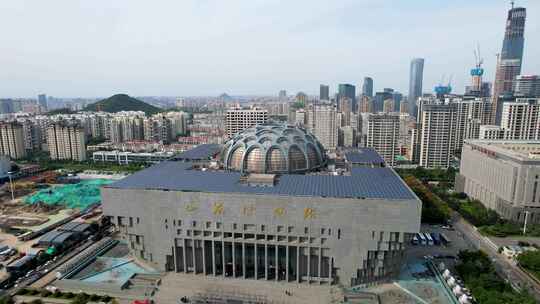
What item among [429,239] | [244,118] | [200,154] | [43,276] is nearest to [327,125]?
[244,118]

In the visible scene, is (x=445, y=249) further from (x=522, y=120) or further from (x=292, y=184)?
(x=522, y=120)

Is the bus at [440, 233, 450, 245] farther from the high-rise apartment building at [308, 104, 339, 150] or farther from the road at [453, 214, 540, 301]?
the high-rise apartment building at [308, 104, 339, 150]

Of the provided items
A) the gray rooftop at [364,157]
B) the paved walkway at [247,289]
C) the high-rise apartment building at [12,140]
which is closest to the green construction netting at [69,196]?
the paved walkway at [247,289]

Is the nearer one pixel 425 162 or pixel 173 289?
pixel 173 289

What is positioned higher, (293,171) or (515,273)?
(293,171)

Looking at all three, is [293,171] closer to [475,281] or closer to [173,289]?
[173,289]

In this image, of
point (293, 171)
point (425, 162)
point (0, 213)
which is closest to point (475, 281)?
Result: point (293, 171)

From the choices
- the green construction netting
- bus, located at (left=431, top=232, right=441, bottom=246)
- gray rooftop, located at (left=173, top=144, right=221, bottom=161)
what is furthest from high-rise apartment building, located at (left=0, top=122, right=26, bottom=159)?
bus, located at (left=431, top=232, right=441, bottom=246)
